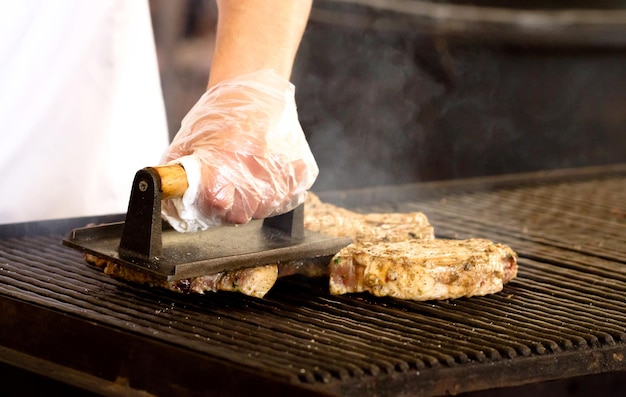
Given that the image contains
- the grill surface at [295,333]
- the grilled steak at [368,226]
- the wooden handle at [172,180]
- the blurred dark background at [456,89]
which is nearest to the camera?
the grill surface at [295,333]

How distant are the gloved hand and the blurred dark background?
3392 millimetres

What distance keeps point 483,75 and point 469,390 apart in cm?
564

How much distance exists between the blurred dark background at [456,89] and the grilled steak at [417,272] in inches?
135

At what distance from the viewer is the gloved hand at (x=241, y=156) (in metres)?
2.52

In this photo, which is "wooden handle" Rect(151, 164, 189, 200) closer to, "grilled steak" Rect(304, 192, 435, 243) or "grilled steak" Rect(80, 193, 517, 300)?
"grilled steak" Rect(80, 193, 517, 300)

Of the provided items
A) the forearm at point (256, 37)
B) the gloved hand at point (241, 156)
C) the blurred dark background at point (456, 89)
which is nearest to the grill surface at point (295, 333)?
the gloved hand at point (241, 156)

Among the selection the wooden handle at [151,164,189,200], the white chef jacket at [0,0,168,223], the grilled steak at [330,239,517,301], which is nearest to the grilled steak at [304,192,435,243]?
the grilled steak at [330,239,517,301]

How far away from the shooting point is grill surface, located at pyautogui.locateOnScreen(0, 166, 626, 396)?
6.71ft

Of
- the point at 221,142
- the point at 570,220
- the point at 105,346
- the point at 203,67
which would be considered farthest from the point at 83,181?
the point at 203,67

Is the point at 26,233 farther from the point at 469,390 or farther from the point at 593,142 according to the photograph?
the point at 593,142

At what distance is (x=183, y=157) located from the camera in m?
2.49

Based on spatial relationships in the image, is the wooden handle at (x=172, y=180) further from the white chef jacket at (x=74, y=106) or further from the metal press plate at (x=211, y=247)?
the white chef jacket at (x=74, y=106)

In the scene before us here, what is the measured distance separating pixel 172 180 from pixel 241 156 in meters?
0.27

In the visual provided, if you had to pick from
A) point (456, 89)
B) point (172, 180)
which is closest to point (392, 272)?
point (172, 180)
